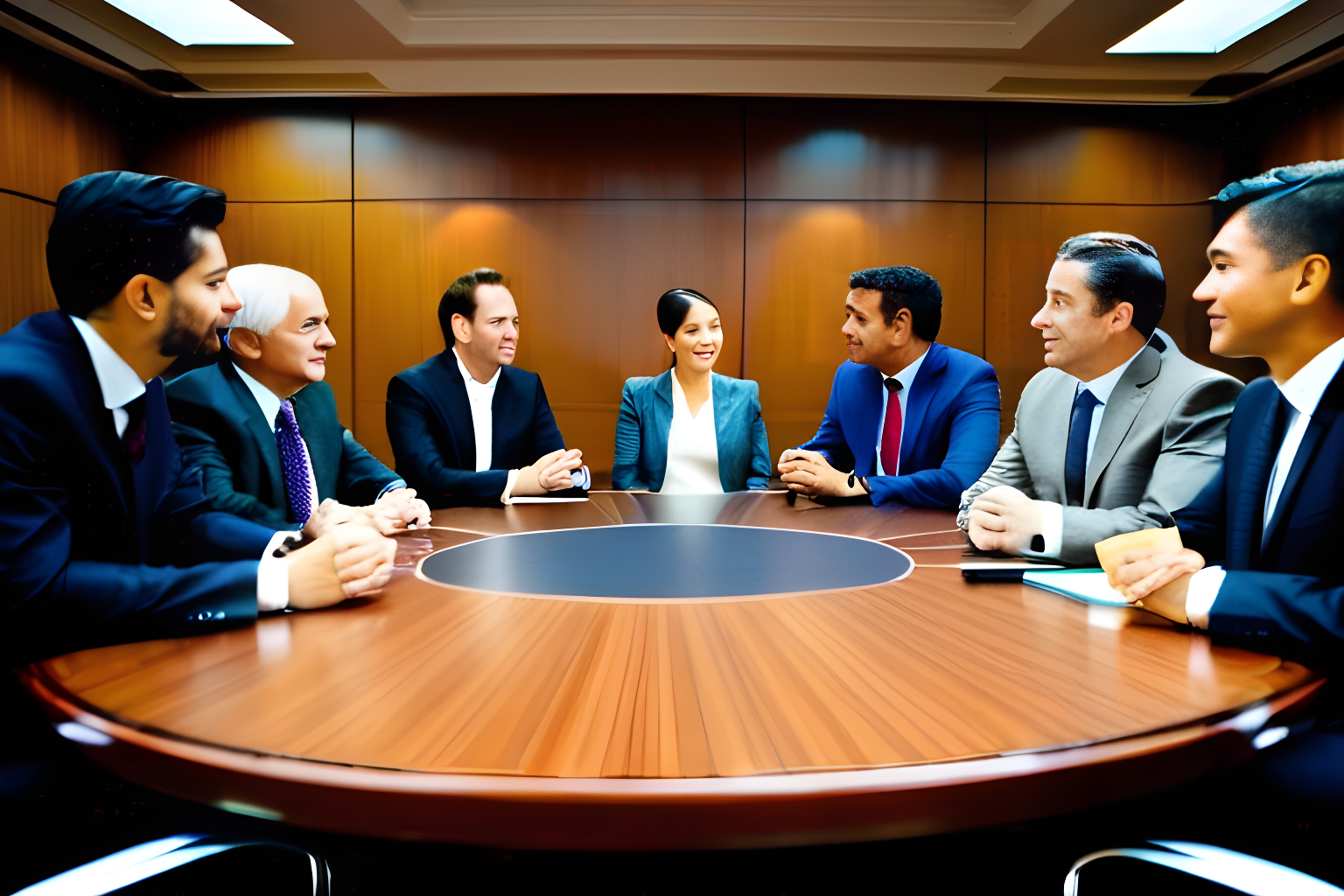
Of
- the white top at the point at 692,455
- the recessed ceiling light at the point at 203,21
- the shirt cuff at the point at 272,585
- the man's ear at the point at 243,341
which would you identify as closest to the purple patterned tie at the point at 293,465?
the man's ear at the point at 243,341

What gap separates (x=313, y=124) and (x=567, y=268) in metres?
2.23

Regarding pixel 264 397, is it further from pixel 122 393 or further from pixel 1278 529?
pixel 1278 529

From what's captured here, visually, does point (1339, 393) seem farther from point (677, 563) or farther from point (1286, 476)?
point (677, 563)

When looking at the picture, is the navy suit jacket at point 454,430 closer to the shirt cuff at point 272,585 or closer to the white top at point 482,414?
the white top at point 482,414

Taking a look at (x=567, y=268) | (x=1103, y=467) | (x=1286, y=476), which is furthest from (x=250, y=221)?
(x=1286, y=476)

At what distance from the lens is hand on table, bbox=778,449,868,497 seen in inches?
A: 103

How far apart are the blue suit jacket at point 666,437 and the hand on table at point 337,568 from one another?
88.3 inches

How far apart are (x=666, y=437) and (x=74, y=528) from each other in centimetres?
262

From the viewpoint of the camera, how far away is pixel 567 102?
220 inches

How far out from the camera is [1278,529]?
1.21 m

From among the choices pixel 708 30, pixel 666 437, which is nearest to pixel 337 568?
pixel 666 437

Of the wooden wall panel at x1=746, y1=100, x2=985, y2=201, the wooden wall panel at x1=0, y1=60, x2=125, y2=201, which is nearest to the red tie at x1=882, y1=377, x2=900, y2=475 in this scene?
the wooden wall panel at x1=746, y1=100, x2=985, y2=201

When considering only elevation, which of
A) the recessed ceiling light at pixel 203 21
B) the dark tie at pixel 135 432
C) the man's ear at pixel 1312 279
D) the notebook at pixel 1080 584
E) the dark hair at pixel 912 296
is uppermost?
the recessed ceiling light at pixel 203 21

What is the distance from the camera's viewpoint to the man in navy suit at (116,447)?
3.43 ft
